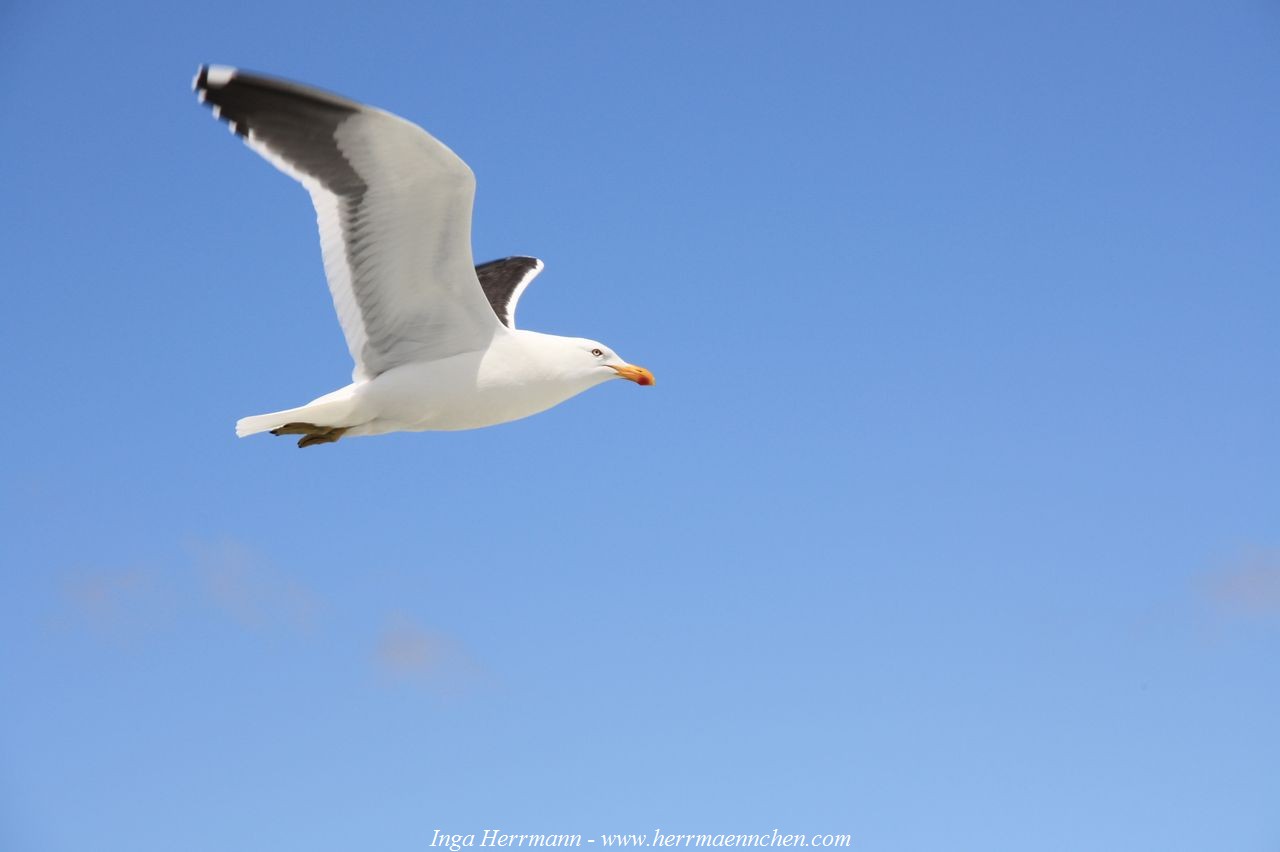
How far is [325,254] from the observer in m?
8.62

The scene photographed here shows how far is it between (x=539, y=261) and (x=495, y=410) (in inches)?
144

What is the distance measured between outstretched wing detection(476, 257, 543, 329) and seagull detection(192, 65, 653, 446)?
202cm

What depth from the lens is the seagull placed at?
26.1ft

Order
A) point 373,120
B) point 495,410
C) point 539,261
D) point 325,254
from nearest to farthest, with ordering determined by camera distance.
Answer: point 373,120
point 325,254
point 495,410
point 539,261

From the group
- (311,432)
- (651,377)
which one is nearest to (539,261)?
(651,377)

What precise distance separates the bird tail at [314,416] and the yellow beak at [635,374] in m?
2.04

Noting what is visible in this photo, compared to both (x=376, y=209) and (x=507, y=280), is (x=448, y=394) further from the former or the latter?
(x=507, y=280)

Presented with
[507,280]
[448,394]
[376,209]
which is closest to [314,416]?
[448,394]

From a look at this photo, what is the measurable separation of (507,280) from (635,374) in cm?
288

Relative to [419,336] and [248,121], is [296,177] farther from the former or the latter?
[419,336]

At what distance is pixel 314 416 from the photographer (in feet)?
29.0

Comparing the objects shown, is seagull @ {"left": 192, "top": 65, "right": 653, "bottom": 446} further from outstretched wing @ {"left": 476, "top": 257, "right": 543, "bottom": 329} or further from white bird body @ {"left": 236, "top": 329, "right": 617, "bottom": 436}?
outstretched wing @ {"left": 476, "top": 257, "right": 543, "bottom": 329}

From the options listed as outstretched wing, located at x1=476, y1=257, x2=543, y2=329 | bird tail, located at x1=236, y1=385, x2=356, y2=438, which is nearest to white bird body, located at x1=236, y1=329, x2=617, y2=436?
bird tail, located at x1=236, y1=385, x2=356, y2=438

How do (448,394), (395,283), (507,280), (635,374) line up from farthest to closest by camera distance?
(507,280), (635,374), (448,394), (395,283)
